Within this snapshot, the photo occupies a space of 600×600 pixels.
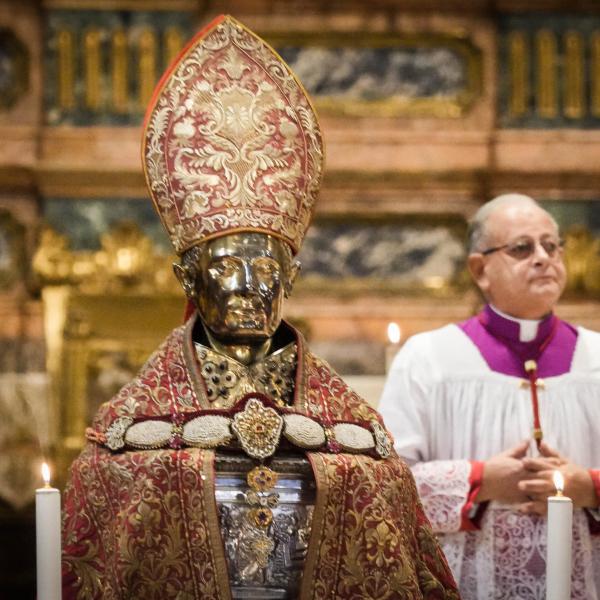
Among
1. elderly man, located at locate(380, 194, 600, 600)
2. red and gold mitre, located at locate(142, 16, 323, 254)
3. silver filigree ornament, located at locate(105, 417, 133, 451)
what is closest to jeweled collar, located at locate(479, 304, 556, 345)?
elderly man, located at locate(380, 194, 600, 600)

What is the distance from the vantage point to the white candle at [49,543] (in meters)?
3.29

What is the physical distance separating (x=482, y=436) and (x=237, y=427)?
119 centimetres

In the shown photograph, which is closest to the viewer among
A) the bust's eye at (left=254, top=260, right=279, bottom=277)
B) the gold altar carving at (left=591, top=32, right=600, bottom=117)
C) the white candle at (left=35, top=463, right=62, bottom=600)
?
the white candle at (left=35, top=463, right=62, bottom=600)

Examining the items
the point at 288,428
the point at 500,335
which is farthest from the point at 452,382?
the point at 288,428

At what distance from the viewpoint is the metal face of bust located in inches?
144

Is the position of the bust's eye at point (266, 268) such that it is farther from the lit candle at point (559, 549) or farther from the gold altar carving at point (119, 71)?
the gold altar carving at point (119, 71)

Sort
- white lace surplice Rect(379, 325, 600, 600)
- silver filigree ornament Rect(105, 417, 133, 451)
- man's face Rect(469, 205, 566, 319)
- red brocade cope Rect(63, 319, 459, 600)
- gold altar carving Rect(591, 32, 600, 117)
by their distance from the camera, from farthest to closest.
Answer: gold altar carving Rect(591, 32, 600, 117)
man's face Rect(469, 205, 566, 319)
white lace surplice Rect(379, 325, 600, 600)
silver filigree ornament Rect(105, 417, 133, 451)
red brocade cope Rect(63, 319, 459, 600)

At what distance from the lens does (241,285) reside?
144 inches

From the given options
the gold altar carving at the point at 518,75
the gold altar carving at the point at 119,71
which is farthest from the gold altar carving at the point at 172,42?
the gold altar carving at the point at 518,75

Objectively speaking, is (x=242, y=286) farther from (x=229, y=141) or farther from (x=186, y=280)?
(x=229, y=141)

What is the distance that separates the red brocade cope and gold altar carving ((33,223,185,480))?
2.63m

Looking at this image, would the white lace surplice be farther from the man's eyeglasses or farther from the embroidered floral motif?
the embroidered floral motif

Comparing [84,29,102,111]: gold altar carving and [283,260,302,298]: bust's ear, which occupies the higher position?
[84,29,102,111]: gold altar carving

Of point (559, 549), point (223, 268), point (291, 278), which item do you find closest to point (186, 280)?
point (223, 268)
